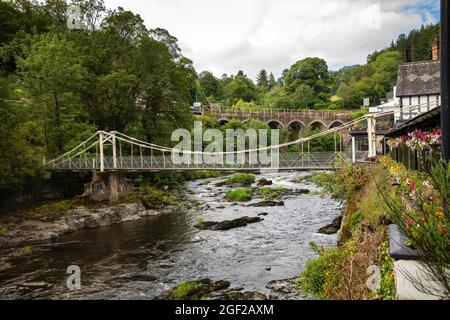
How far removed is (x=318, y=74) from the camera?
Result: 72.9 metres

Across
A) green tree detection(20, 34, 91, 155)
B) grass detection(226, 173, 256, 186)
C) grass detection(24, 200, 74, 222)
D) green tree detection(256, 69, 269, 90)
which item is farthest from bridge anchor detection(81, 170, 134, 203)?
green tree detection(256, 69, 269, 90)

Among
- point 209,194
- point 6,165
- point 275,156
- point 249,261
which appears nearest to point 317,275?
point 249,261

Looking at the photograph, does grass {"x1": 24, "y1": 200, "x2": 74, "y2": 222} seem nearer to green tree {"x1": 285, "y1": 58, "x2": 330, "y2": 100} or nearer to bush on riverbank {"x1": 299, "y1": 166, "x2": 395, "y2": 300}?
bush on riverbank {"x1": 299, "y1": 166, "x2": 395, "y2": 300}

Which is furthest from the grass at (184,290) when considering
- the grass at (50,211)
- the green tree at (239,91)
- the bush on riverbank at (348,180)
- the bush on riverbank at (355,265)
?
the green tree at (239,91)

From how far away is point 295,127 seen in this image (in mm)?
62156

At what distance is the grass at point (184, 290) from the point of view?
9.39 m

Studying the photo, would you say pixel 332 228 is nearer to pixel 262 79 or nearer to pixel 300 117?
pixel 300 117

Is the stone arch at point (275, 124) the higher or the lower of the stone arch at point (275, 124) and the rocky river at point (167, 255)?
the higher

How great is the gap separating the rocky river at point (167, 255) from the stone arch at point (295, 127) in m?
39.3

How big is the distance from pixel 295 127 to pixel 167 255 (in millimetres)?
50944

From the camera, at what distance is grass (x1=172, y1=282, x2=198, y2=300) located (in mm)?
9391

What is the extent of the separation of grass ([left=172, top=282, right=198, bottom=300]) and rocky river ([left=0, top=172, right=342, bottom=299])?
2.12 feet

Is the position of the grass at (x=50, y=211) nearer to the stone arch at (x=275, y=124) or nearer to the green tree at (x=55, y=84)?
the green tree at (x=55, y=84)
